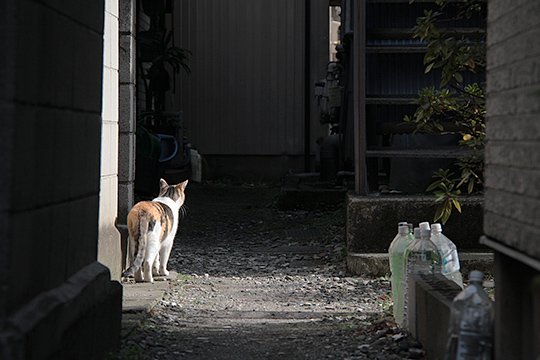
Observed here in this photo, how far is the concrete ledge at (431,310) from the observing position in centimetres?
521

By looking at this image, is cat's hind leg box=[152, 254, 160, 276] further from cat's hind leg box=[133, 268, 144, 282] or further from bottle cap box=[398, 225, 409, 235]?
bottle cap box=[398, 225, 409, 235]

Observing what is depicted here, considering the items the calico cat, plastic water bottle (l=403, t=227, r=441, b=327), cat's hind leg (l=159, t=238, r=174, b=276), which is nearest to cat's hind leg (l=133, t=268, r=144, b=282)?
the calico cat

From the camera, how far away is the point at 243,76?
20.3m

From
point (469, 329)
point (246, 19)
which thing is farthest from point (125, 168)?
point (246, 19)

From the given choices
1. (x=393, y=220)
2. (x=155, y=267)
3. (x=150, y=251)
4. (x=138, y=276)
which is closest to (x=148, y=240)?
(x=150, y=251)

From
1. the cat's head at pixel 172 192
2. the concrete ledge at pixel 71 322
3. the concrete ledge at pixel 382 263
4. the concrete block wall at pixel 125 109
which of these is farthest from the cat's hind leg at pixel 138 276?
the concrete ledge at pixel 71 322

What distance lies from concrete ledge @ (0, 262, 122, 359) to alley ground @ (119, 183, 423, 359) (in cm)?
29

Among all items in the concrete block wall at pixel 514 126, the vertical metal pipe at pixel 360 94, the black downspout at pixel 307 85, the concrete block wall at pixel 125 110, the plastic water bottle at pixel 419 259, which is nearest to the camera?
the concrete block wall at pixel 514 126

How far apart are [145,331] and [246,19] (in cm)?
1416

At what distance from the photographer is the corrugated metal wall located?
66.2 ft

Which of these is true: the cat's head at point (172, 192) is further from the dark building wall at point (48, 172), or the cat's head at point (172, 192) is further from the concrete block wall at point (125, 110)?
the dark building wall at point (48, 172)

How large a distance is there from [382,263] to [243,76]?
1175cm

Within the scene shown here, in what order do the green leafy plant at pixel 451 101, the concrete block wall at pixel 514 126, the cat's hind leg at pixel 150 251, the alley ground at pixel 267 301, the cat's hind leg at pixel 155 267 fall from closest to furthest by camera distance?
the concrete block wall at pixel 514 126, the alley ground at pixel 267 301, the green leafy plant at pixel 451 101, the cat's hind leg at pixel 150 251, the cat's hind leg at pixel 155 267

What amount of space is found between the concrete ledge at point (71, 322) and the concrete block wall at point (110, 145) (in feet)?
5.92
